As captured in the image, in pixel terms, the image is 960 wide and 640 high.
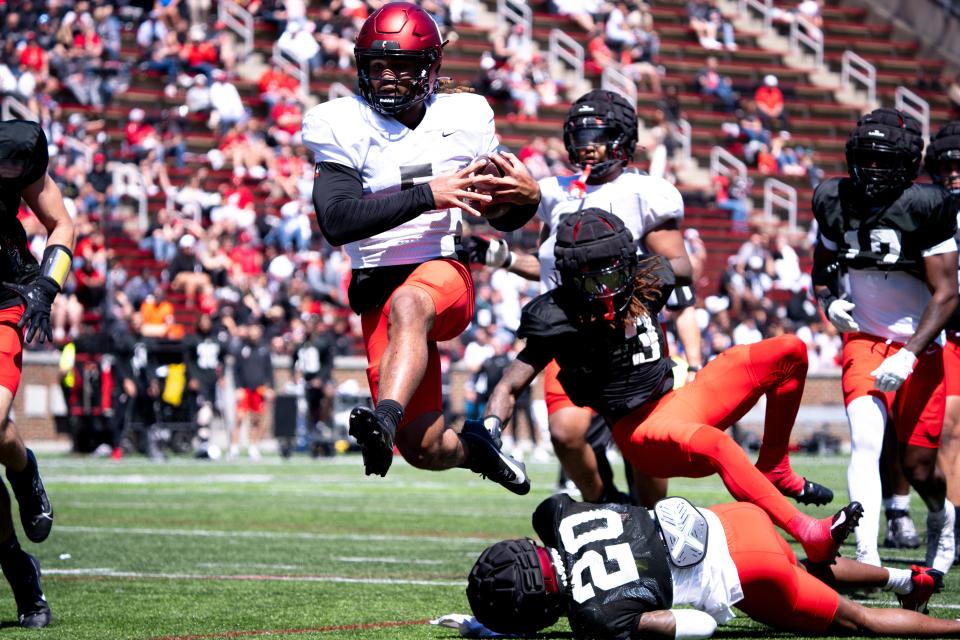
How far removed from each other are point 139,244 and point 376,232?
54.9 ft

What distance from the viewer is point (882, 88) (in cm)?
2911

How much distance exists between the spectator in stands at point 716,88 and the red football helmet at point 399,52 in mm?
22260

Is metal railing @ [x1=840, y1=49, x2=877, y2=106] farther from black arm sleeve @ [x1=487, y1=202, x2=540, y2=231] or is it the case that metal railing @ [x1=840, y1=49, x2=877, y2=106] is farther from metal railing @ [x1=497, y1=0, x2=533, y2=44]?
black arm sleeve @ [x1=487, y1=202, x2=540, y2=231]

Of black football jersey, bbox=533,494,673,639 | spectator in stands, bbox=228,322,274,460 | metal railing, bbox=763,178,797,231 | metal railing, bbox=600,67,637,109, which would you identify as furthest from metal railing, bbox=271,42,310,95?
black football jersey, bbox=533,494,673,639

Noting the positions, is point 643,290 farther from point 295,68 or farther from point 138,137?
point 295,68

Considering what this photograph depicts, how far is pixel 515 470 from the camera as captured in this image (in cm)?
595

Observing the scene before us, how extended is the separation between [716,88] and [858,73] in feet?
10.3

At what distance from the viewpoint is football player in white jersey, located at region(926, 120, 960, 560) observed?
23.8 ft

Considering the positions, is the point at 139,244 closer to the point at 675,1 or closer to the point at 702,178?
the point at 702,178

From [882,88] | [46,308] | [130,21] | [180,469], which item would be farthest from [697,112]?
[46,308]

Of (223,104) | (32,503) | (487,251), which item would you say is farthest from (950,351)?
(223,104)

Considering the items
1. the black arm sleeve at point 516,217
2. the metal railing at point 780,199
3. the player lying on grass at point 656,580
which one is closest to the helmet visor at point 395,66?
the black arm sleeve at point 516,217

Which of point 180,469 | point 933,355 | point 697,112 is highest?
point 933,355

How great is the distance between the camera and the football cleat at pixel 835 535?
4.86m
